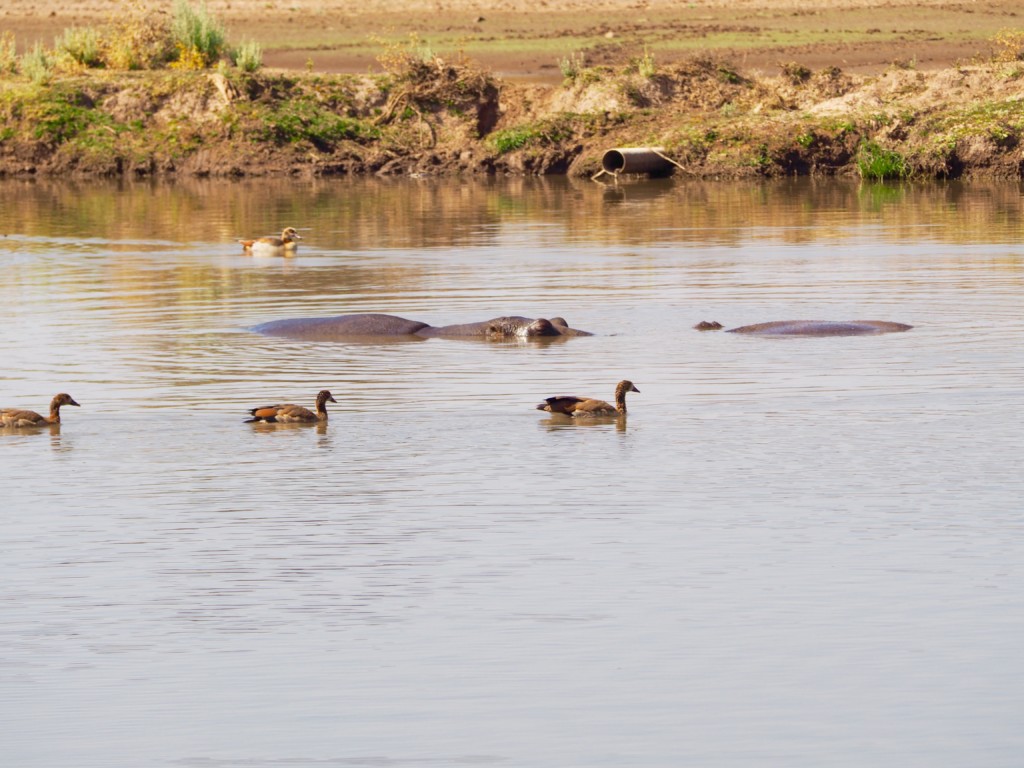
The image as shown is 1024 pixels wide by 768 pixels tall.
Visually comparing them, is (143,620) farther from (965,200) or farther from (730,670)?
(965,200)

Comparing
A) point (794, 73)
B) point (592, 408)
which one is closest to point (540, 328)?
point (592, 408)

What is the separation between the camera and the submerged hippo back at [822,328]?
17.7m

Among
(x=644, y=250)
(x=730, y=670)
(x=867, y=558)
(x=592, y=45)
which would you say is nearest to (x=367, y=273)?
(x=644, y=250)

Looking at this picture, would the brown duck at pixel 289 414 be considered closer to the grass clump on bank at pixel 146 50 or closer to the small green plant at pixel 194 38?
the grass clump on bank at pixel 146 50

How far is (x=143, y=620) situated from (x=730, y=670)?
266cm

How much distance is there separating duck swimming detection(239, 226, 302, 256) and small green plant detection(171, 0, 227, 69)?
19.6 meters

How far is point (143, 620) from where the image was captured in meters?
8.84

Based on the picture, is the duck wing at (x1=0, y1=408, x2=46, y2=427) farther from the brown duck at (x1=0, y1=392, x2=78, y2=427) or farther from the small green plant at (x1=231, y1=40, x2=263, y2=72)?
the small green plant at (x1=231, y1=40, x2=263, y2=72)

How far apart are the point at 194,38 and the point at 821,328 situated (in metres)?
30.6

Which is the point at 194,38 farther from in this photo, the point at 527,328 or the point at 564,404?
the point at 564,404

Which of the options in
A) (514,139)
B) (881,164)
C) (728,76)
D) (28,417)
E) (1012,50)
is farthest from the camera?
(728,76)

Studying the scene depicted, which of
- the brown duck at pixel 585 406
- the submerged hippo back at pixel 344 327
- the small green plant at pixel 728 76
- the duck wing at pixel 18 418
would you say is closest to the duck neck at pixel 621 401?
the brown duck at pixel 585 406

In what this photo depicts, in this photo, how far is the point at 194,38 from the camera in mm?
45625

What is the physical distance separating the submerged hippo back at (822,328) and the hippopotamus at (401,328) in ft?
5.25
